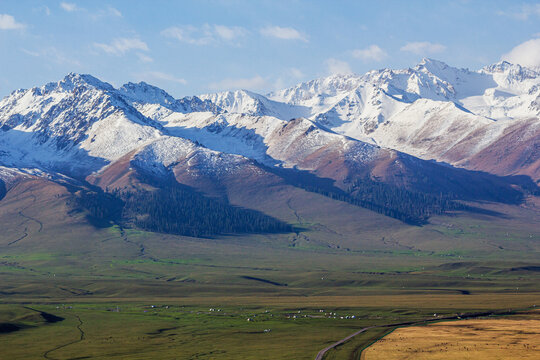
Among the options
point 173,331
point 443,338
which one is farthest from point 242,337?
point 443,338

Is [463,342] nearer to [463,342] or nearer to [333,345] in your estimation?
[463,342]

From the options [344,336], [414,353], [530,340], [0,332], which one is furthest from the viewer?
[0,332]

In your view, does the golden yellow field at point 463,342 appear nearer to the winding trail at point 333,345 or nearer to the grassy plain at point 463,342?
the grassy plain at point 463,342

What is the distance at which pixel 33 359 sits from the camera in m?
149

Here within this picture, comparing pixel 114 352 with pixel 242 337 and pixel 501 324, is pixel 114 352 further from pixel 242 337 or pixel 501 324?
pixel 501 324

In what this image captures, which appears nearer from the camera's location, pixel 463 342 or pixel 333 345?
pixel 463 342

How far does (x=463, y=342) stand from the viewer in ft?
508

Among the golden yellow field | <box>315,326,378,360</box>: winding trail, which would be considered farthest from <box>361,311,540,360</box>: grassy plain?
<box>315,326,378,360</box>: winding trail

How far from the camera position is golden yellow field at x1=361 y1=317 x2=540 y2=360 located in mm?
140875

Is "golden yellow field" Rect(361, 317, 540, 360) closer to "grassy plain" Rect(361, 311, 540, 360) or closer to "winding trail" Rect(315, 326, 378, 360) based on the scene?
"grassy plain" Rect(361, 311, 540, 360)

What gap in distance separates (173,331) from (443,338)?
64747 millimetres

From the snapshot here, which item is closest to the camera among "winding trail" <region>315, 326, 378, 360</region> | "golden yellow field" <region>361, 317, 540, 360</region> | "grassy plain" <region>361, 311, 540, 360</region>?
"golden yellow field" <region>361, 317, 540, 360</region>

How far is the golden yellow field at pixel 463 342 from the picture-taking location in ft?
462

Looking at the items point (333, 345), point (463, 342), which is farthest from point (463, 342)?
point (333, 345)
